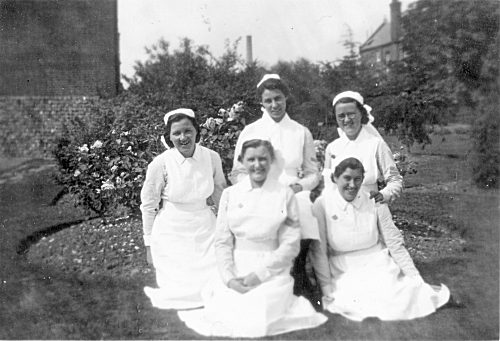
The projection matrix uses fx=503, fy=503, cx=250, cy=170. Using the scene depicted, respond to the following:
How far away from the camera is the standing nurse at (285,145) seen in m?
3.77

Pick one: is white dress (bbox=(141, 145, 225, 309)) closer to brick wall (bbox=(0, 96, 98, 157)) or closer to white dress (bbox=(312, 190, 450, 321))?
white dress (bbox=(312, 190, 450, 321))

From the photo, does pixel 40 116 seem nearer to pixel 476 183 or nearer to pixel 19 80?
pixel 19 80

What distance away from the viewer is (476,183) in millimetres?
8742

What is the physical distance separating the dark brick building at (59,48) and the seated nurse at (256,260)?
13420mm

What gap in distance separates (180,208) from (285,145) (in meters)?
1.01

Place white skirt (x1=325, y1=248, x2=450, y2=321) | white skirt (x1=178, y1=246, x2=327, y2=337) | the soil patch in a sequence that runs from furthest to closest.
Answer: the soil patch → white skirt (x1=325, y1=248, x2=450, y2=321) → white skirt (x1=178, y1=246, x2=327, y2=337)

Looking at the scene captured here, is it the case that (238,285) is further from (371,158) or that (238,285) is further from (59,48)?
(59,48)

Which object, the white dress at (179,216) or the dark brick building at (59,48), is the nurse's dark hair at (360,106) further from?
the dark brick building at (59,48)

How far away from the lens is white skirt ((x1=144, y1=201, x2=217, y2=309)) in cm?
385

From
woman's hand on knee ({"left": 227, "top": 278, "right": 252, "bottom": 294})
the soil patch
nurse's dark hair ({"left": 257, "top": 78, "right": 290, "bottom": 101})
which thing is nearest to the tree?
the soil patch

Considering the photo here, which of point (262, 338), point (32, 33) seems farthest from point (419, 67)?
point (32, 33)

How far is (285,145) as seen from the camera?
3.82 m

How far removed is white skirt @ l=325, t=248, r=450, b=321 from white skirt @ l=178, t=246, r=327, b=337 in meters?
0.27

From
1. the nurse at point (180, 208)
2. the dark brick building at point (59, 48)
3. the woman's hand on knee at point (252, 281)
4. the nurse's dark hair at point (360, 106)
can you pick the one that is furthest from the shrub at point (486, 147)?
the dark brick building at point (59, 48)
